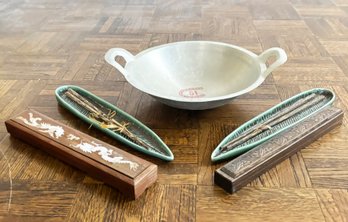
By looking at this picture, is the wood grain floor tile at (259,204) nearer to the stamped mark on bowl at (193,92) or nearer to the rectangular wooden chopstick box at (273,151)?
the rectangular wooden chopstick box at (273,151)

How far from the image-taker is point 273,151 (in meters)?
0.50

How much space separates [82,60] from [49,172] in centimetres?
41

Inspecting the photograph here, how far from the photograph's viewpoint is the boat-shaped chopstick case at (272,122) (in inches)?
20.8

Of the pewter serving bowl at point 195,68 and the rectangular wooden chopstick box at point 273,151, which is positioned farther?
the pewter serving bowl at point 195,68

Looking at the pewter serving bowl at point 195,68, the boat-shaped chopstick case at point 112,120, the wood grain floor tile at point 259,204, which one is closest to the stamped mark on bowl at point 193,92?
the pewter serving bowl at point 195,68

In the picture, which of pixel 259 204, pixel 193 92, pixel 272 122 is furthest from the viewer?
pixel 193 92

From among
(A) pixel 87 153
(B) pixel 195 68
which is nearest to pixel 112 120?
(A) pixel 87 153

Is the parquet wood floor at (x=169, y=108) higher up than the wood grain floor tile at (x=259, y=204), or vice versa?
the wood grain floor tile at (x=259, y=204)

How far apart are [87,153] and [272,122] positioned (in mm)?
273

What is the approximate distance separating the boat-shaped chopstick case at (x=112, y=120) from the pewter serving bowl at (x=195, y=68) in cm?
7

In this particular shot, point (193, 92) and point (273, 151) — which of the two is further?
point (193, 92)

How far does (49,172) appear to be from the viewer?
51 cm

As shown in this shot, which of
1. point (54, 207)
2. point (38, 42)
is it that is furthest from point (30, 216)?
point (38, 42)

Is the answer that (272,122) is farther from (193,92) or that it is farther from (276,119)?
(193,92)
